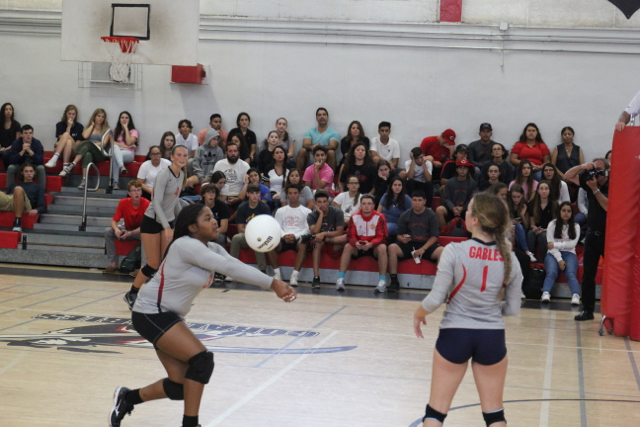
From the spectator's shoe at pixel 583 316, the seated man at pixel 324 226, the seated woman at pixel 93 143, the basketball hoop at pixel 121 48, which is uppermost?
the basketball hoop at pixel 121 48

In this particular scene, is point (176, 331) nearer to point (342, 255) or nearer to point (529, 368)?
point (529, 368)

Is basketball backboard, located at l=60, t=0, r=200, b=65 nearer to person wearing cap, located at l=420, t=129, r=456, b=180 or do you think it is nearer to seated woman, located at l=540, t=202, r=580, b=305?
person wearing cap, located at l=420, t=129, r=456, b=180

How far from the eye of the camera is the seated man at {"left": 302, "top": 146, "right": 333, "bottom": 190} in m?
13.4

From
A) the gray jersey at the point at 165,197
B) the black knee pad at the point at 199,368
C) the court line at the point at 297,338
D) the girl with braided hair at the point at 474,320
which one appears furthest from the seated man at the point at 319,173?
the girl with braided hair at the point at 474,320

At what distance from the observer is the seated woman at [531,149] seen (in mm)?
13961

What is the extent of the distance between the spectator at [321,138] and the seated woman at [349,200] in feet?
4.72

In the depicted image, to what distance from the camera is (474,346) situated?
12.7 feet

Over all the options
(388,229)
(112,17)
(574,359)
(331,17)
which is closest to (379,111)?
(331,17)

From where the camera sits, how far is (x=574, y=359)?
23.9 feet

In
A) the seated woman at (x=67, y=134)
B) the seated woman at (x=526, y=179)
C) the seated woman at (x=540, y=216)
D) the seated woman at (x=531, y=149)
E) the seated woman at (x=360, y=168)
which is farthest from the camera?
the seated woman at (x=67, y=134)

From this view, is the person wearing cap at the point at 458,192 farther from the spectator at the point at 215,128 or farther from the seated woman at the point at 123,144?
the seated woman at the point at 123,144

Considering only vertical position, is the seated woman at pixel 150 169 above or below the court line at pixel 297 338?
above

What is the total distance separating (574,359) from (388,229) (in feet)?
17.5

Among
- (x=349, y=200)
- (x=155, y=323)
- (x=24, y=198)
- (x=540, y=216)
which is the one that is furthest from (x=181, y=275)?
(x=24, y=198)
